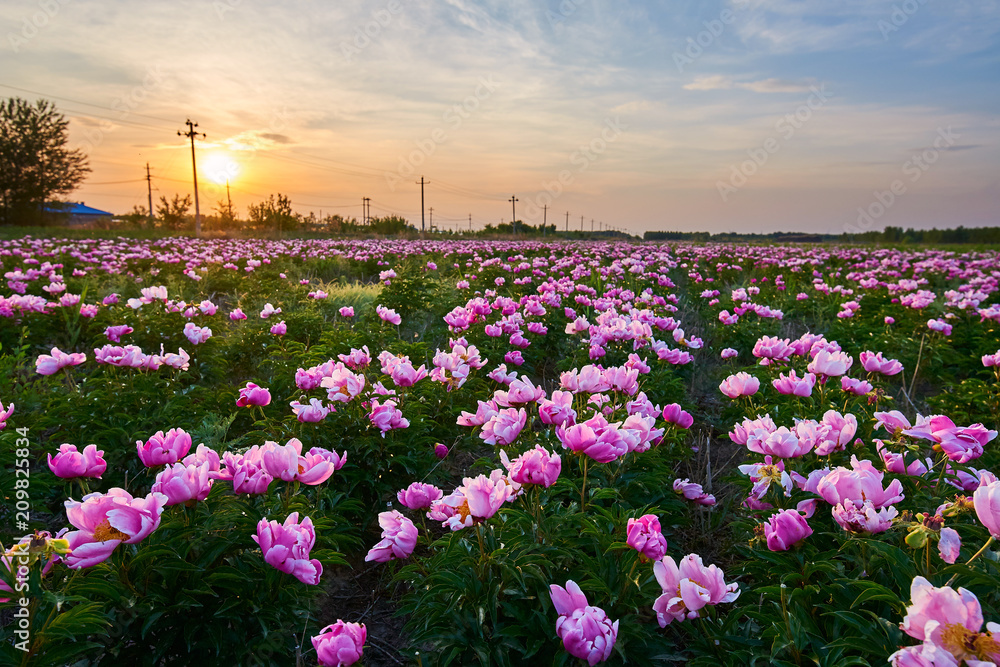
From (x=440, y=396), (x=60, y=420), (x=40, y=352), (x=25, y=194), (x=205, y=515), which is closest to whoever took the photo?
(x=205, y=515)

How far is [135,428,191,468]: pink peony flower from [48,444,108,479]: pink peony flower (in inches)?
4.7

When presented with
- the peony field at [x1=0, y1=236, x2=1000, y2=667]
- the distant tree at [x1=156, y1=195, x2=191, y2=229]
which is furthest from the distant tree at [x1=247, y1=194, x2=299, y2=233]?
the peony field at [x1=0, y1=236, x2=1000, y2=667]

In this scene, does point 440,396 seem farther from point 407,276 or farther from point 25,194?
point 25,194

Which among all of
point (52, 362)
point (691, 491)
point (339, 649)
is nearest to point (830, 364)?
point (691, 491)

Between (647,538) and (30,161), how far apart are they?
4718 cm

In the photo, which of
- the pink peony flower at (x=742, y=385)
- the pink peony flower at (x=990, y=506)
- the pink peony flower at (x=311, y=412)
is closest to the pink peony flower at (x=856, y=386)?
the pink peony flower at (x=742, y=385)

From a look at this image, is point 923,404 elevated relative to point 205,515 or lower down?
lower down

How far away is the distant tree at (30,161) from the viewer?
33594 millimetres

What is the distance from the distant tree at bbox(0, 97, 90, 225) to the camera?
3359cm

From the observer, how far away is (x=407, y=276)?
7.82m

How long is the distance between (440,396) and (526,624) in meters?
2.21

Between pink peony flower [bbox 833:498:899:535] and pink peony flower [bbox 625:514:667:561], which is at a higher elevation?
pink peony flower [bbox 833:498:899:535]

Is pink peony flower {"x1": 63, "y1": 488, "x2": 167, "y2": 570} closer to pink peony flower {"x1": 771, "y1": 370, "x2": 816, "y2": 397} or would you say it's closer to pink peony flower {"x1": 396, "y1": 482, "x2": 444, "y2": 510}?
pink peony flower {"x1": 396, "y1": 482, "x2": 444, "y2": 510}

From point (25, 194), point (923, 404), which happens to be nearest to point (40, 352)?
point (923, 404)
